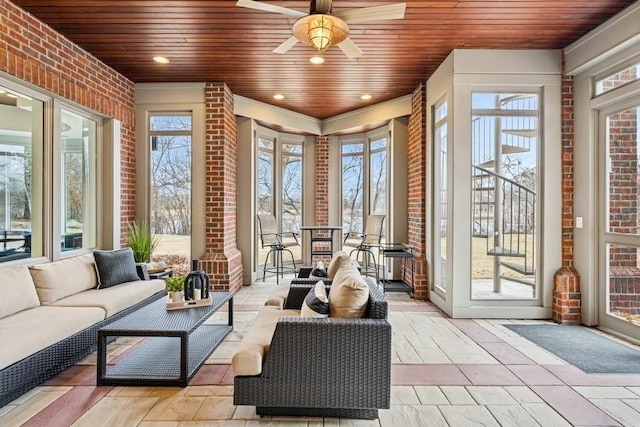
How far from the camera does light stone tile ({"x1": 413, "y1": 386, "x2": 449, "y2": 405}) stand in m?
2.40

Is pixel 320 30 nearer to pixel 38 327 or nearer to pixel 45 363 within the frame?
pixel 38 327

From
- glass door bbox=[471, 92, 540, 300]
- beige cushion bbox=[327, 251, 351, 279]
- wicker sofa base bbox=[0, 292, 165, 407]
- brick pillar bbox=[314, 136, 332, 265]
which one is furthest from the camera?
brick pillar bbox=[314, 136, 332, 265]

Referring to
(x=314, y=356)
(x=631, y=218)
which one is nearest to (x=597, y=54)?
(x=631, y=218)

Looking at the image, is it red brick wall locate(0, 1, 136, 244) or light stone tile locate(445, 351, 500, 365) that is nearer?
light stone tile locate(445, 351, 500, 365)

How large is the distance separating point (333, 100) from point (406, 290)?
10.5ft

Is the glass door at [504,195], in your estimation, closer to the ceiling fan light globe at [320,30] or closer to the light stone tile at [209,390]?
the ceiling fan light globe at [320,30]

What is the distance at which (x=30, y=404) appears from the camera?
2.37 meters

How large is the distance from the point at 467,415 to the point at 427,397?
0.92 ft

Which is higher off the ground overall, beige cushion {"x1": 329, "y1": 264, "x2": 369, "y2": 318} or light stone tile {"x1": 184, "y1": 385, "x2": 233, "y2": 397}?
beige cushion {"x1": 329, "y1": 264, "x2": 369, "y2": 318}

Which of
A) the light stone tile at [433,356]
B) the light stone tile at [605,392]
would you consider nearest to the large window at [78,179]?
the light stone tile at [433,356]

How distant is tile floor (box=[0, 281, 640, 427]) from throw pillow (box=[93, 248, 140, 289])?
802mm

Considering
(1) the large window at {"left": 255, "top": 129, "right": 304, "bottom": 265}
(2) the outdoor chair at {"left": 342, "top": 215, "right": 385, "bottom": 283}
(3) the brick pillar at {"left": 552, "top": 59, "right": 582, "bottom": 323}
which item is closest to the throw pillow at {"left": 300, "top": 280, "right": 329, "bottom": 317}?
(3) the brick pillar at {"left": 552, "top": 59, "right": 582, "bottom": 323}

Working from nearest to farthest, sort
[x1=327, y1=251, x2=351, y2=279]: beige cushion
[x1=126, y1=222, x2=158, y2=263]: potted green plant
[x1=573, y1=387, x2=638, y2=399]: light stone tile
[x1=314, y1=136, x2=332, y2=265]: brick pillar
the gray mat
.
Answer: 1. [x1=573, y1=387, x2=638, y2=399]: light stone tile
2. the gray mat
3. [x1=327, y1=251, x2=351, y2=279]: beige cushion
4. [x1=126, y1=222, x2=158, y2=263]: potted green plant
5. [x1=314, y1=136, x2=332, y2=265]: brick pillar

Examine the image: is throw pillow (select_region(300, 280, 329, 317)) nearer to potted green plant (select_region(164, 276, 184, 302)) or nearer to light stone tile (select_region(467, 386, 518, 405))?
light stone tile (select_region(467, 386, 518, 405))
